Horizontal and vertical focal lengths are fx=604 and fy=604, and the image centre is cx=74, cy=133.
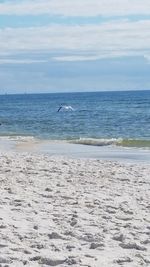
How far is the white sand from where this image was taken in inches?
267

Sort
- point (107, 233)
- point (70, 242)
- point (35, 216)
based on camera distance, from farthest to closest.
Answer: point (35, 216) → point (107, 233) → point (70, 242)

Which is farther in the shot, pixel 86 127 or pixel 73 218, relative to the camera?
pixel 86 127

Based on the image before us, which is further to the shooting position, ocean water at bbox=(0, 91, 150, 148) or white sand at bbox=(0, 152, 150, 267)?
ocean water at bbox=(0, 91, 150, 148)

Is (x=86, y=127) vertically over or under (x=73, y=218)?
over

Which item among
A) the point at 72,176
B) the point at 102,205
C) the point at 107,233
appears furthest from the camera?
the point at 72,176

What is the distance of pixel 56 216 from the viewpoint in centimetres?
900

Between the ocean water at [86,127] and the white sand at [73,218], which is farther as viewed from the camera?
the ocean water at [86,127]

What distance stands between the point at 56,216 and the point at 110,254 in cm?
216

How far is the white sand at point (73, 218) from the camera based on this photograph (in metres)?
6.78

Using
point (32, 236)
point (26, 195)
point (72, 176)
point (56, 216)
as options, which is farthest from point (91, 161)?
point (32, 236)

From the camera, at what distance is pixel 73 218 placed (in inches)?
349

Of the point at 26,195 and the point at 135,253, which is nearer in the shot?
the point at 135,253

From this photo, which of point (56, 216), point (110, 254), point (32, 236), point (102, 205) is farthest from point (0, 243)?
point (102, 205)

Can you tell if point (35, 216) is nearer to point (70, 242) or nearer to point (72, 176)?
point (70, 242)
